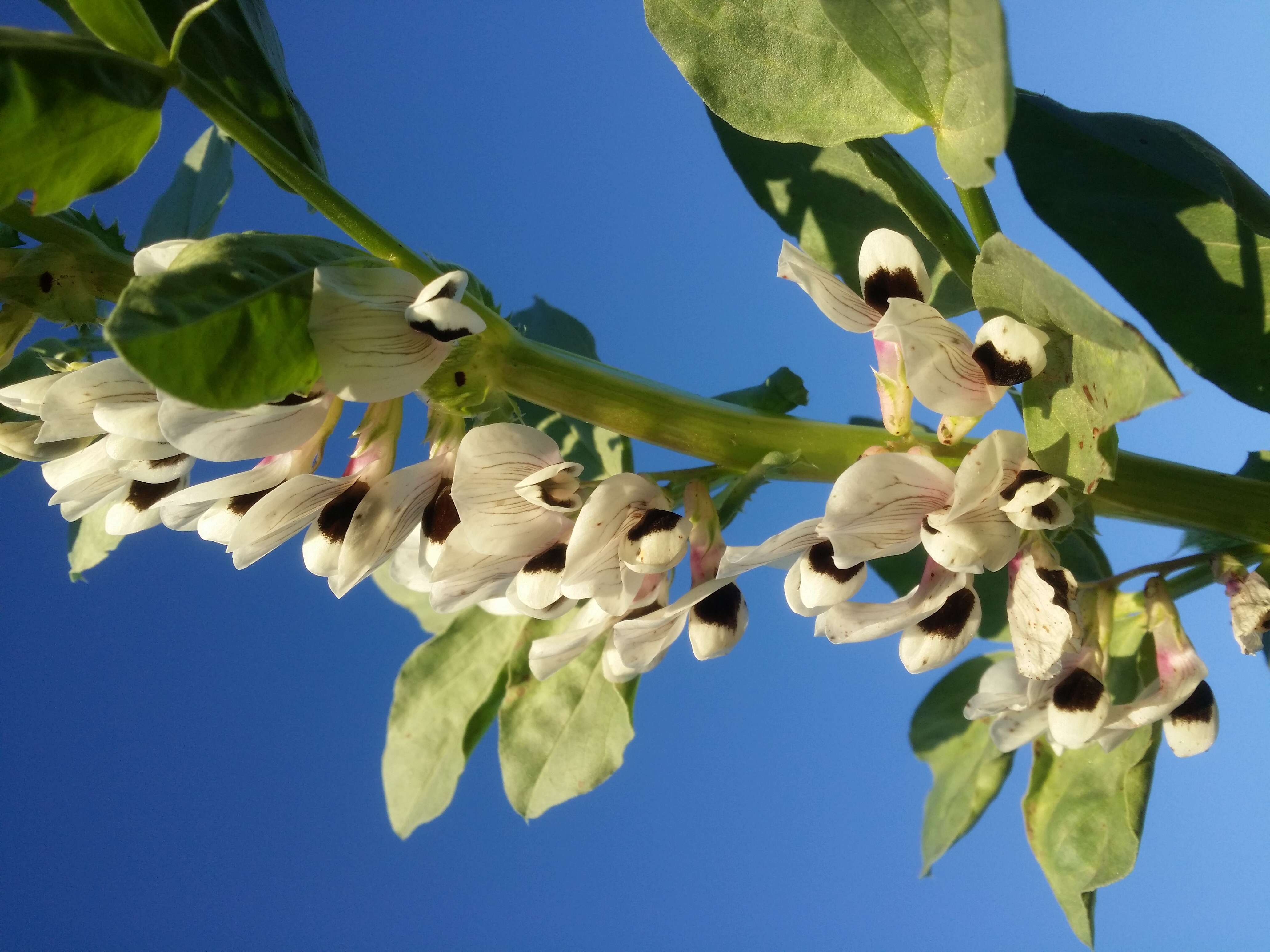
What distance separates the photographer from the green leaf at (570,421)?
2.50 ft

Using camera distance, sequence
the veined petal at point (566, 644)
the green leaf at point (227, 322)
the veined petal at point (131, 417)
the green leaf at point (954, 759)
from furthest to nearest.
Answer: the green leaf at point (954, 759)
the veined petal at point (566, 644)
the veined petal at point (131, 417)
the green leaf at point (227, 322)

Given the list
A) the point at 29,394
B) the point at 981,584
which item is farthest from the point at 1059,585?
the point at 29,394

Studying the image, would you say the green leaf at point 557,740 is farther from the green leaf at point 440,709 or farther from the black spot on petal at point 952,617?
the black spot on petal at point 952,617

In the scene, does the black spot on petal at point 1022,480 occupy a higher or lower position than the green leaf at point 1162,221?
lower

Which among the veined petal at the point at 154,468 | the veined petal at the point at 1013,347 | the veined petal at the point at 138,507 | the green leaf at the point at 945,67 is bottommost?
the veined petal at the point at 138,507

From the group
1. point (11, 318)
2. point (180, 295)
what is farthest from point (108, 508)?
point (180, 295)

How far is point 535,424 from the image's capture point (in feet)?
2.72

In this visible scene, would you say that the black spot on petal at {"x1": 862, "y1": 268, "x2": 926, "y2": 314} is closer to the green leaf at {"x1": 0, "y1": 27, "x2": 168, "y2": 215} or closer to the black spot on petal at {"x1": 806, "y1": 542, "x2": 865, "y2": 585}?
the black spot on petal at {"x1": 806, "y1": 542, "x2": 865, "y2": 585}

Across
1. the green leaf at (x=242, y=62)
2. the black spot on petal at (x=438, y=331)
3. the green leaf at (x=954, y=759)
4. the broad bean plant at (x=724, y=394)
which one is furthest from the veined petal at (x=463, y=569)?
the green leaf at (x=954, y=759)

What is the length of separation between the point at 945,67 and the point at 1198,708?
44 centimetres

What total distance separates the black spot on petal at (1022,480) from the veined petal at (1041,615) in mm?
→ 58

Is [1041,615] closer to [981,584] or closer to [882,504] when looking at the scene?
[882,504]

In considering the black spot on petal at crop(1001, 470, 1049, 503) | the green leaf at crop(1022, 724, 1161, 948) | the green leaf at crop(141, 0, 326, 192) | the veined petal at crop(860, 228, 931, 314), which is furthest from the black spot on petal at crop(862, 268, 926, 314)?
the green leaf at crop(1022, 724, 1161, 948)

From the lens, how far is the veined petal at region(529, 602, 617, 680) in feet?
1.78
